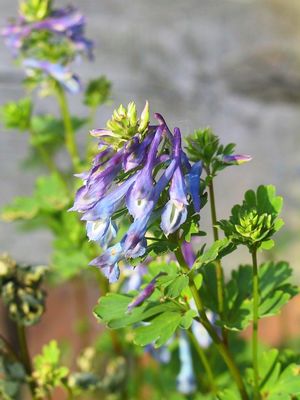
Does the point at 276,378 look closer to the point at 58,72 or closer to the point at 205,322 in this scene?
the point at 205,322

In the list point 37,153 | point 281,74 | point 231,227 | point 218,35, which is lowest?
point 231,227

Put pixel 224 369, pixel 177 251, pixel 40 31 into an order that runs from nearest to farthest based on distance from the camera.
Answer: pixel 177 251 → pixel 224 369 → pixel 40 31

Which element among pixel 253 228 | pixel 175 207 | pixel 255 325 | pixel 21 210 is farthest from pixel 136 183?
pixel 21 210

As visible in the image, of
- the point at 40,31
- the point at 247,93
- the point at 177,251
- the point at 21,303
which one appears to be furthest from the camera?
the point at 247,93

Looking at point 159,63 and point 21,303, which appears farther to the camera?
point 159,63

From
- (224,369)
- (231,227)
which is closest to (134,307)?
(231,227)

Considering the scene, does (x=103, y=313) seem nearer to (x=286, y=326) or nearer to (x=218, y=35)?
(x=286, y=326)

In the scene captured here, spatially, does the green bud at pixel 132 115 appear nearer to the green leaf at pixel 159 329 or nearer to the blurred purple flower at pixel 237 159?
the blurred purple flower at pixel 237 159
